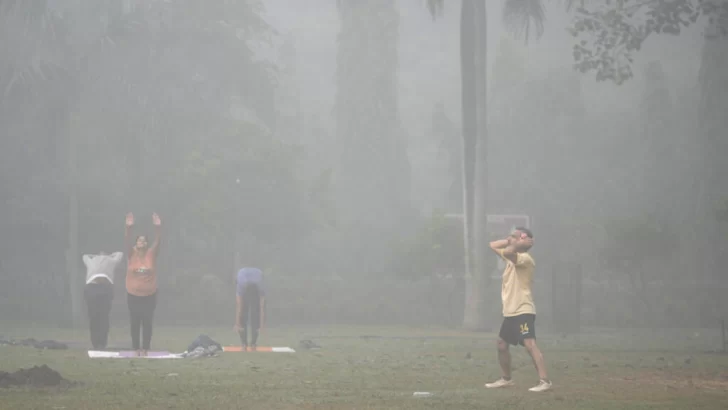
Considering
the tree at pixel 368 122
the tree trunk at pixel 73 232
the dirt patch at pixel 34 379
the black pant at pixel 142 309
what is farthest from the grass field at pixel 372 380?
the tree at pixel 368 122

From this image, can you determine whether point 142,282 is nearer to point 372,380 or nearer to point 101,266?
point 101,266

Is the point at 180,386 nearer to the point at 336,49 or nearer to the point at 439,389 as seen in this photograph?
the point at 439,389

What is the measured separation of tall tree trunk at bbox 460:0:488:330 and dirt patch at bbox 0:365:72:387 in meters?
19.7

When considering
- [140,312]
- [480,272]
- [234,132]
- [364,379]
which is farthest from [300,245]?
[364,379]

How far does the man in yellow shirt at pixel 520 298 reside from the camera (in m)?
9.73

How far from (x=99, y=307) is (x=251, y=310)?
2497mm

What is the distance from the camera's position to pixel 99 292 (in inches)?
632

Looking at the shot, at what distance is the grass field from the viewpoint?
8695mm

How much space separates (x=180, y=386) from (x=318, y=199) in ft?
98.0

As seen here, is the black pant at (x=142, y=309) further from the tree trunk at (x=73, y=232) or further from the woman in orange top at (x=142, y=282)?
the tree trunk at (x=73, y=232)

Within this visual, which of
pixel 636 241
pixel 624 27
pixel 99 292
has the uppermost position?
pixel 624 27

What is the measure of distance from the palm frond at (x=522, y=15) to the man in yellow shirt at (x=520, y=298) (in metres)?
19.9

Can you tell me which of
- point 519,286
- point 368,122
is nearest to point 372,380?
point 519,286

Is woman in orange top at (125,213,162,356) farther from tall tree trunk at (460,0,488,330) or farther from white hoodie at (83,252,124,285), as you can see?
tall tree trunk at (460,0,488,330)
